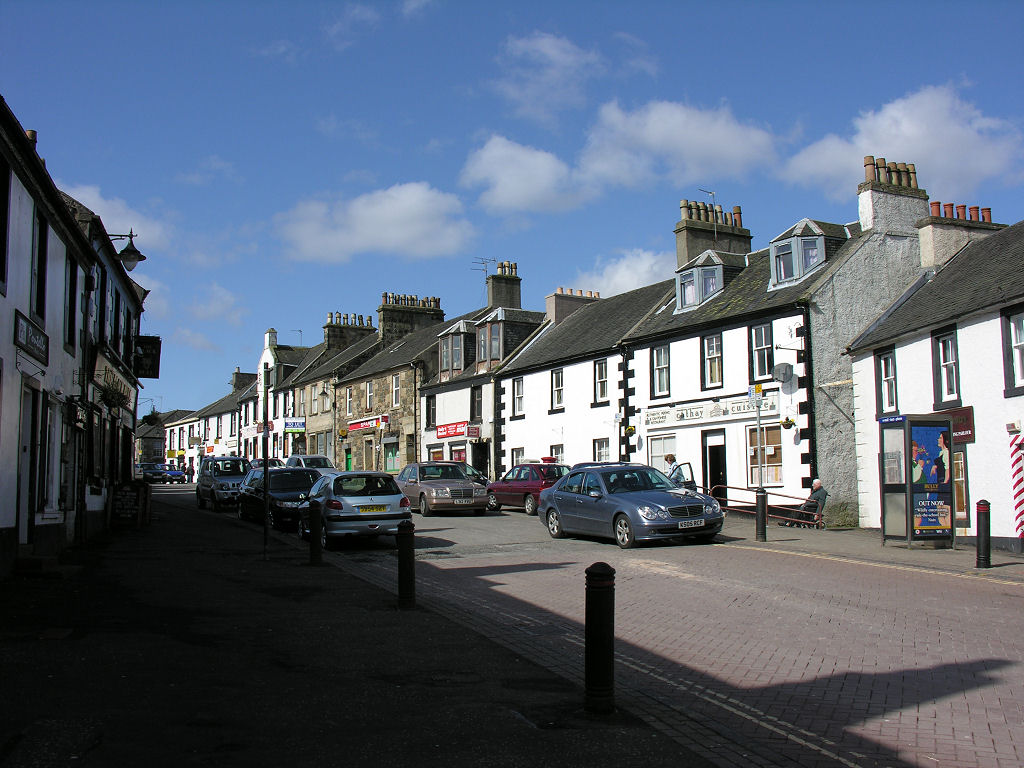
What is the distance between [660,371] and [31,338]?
20058mm

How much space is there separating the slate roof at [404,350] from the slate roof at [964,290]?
75.4 ft

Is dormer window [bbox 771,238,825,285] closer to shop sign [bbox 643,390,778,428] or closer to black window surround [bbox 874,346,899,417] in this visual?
shop sign [bbox 643,390,778,428]

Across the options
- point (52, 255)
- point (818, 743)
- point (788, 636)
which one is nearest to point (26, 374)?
point (52, 255)

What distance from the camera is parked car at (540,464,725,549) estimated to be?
1680 cm

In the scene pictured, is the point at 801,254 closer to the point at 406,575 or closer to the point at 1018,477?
the point at 1018,477

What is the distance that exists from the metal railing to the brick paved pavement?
255 inches

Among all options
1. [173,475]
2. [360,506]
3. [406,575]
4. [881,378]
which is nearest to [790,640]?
[406,575]

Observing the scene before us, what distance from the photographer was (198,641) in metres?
8.22

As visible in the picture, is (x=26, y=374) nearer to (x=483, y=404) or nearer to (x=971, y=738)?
(x=971, y=738)

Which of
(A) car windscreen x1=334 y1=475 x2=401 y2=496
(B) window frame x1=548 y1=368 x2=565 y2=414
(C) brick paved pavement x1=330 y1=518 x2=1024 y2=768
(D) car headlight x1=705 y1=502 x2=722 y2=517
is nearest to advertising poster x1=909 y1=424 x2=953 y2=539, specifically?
(C) brick paved pavement x1=330 y1=518 x2=1024 y2=768

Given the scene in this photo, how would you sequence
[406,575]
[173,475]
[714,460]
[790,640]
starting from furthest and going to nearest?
[173,475] < [714,460] < [406,575] < [790,640]

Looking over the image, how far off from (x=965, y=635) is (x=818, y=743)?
13.5 feet

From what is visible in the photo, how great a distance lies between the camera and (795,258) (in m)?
25.8

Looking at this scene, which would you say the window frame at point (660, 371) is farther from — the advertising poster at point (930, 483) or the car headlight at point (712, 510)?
the advertising poster at point (930, 483)
